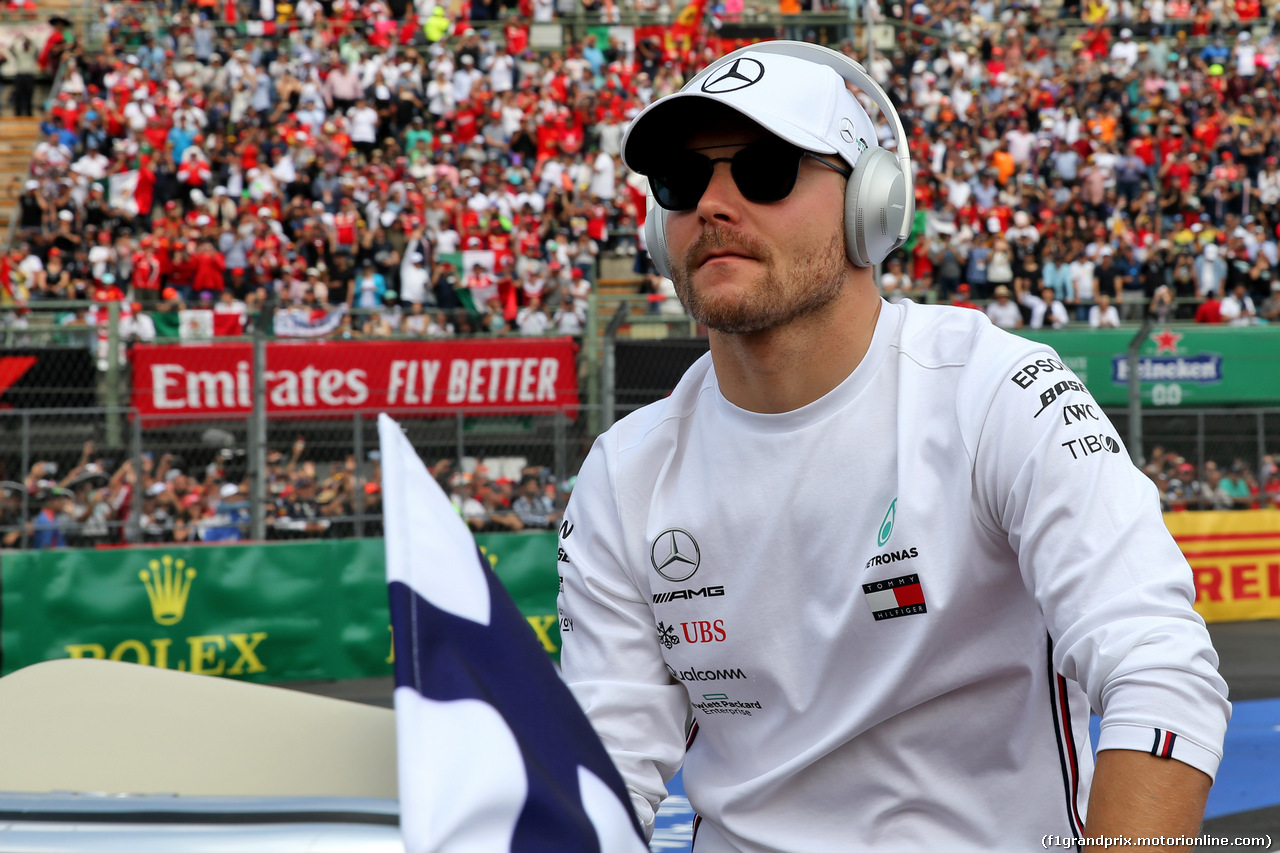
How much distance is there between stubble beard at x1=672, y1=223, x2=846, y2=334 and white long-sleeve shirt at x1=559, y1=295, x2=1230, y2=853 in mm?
131

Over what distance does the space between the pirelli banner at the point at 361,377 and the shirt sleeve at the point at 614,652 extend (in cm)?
810

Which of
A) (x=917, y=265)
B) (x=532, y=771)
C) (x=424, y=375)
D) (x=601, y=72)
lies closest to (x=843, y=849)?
(x=532, y=771)

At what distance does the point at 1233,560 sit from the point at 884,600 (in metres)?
10.8

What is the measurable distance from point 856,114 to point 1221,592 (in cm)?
1052

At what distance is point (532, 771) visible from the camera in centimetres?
123

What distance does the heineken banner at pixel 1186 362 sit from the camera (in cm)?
1234

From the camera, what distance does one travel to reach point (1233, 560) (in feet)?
37.9

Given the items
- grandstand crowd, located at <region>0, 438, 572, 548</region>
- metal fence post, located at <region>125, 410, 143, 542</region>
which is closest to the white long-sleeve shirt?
grandstand crowd, located at <region>0, 438, 572, 548</region>

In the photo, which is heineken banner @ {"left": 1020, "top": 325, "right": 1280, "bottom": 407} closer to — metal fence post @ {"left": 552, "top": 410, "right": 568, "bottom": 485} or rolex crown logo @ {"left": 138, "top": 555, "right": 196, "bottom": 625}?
metal fence post @ {"left": 552, "top": 410, "right": 568, "bottom": 485}

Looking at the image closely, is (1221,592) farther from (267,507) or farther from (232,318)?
(232,318)

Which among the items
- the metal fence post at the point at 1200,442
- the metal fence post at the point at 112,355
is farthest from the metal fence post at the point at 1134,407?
the metal fence post at the point at 112,355

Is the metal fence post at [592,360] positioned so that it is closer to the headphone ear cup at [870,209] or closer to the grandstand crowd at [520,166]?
the grandstand crowd at [520,166]

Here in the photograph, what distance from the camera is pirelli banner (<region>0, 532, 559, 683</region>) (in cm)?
895

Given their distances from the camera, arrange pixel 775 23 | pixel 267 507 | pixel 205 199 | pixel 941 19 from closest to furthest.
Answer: pixel 267 507 < pixel 205 199 < pixel 775 23 < pixel 941 19
